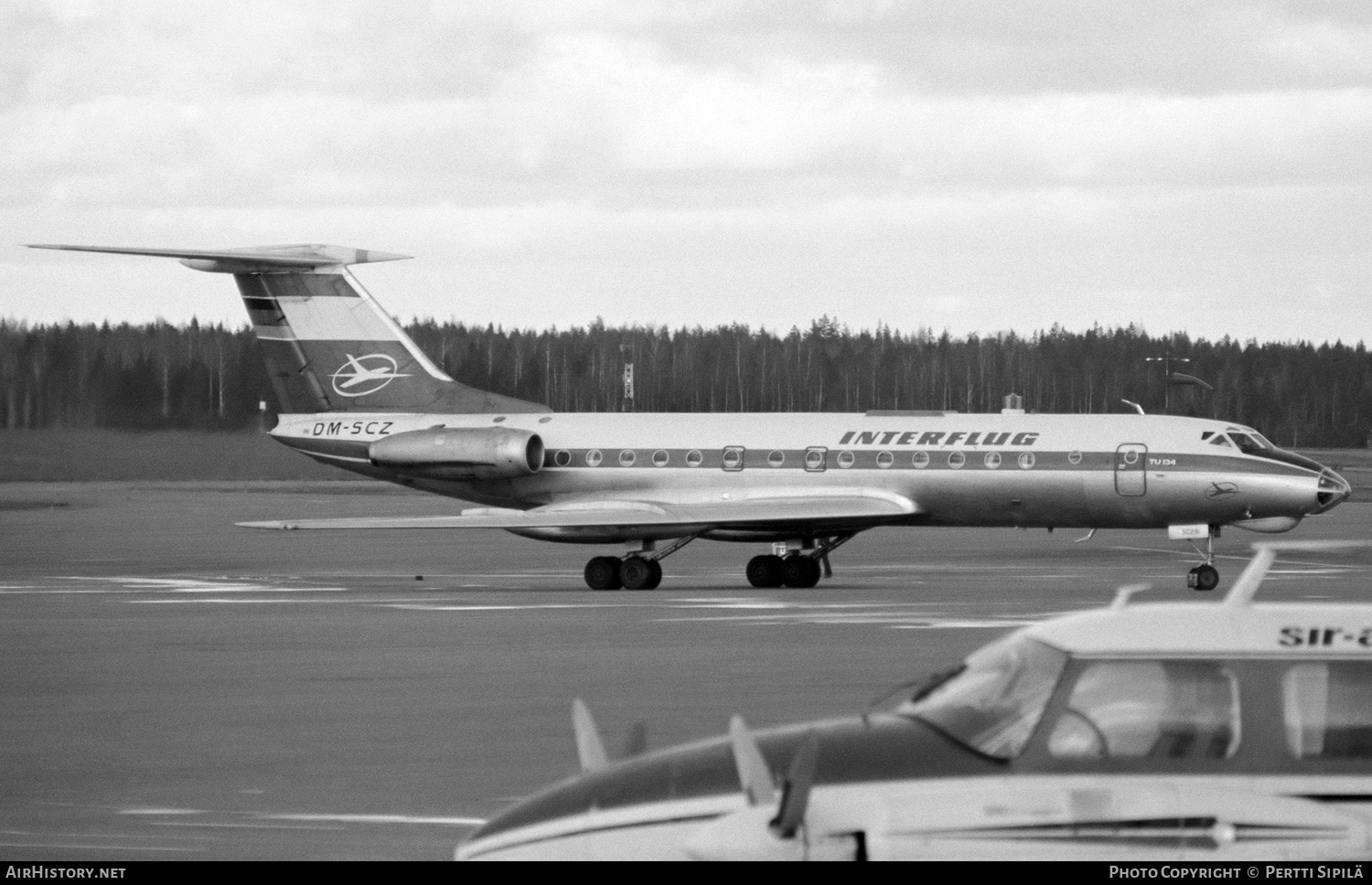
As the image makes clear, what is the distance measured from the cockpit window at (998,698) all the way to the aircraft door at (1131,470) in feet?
76.5

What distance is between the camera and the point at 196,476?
48469mm

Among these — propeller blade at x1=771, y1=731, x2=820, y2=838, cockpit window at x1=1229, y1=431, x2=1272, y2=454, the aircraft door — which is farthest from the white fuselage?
propeller blade at x1=771, y1=731, x2=820, y2=838

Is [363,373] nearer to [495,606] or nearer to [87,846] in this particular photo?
[495,606]

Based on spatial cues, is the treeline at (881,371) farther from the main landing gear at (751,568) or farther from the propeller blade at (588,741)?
the propeller blade at (588,741)

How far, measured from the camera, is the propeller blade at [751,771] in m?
5.93

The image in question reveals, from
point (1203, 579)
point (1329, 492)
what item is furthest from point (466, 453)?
point (1329, 492)

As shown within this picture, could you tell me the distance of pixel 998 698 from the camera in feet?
21.3

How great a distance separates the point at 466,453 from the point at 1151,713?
2531cm

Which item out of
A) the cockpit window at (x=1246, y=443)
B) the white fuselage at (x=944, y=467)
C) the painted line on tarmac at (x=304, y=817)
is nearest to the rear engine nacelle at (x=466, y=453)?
the white fuselage at (x=944, y=467)

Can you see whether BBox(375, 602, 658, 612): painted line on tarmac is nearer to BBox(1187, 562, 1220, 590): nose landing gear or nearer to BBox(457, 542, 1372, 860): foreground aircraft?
BBox(1187, 562, 1220, 590): nose landing gear

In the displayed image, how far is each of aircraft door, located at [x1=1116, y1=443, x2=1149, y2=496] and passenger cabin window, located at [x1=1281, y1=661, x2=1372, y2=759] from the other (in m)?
23.6

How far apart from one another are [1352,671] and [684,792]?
2210mm

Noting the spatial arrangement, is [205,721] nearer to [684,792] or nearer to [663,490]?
[684,792]
